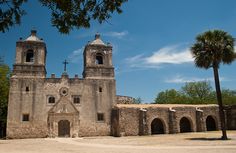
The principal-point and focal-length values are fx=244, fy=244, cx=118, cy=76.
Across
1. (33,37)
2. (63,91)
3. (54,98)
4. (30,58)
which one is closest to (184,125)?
(63,91)

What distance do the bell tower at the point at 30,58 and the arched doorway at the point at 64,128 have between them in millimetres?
6220

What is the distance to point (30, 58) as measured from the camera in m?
30.7

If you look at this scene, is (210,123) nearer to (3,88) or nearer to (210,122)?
(210,122)

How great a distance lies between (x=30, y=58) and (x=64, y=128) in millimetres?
9782

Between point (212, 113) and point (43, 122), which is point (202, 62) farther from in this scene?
point (43, 122)

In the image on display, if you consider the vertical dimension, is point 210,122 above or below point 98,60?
below

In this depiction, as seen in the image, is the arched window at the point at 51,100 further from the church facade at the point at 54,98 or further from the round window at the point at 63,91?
the round window at the point at 63,91

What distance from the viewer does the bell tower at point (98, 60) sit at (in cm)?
3106

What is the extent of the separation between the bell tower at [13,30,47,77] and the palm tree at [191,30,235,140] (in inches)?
725

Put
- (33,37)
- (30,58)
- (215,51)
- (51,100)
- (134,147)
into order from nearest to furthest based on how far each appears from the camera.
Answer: (134,147) → (215,51) → (51,100) → (30,58) → (33,37)

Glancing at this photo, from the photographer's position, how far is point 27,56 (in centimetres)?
3055

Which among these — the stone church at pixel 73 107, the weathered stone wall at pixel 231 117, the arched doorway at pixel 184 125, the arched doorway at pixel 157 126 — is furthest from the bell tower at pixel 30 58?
the weathered stone wall at pixel 231 117

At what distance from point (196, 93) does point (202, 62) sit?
3803 cm

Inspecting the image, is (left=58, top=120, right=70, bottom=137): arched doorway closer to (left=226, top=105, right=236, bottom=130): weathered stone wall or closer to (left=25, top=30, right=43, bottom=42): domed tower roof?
(left=25, top=30, right=43, bottom=42): domed tower roof
